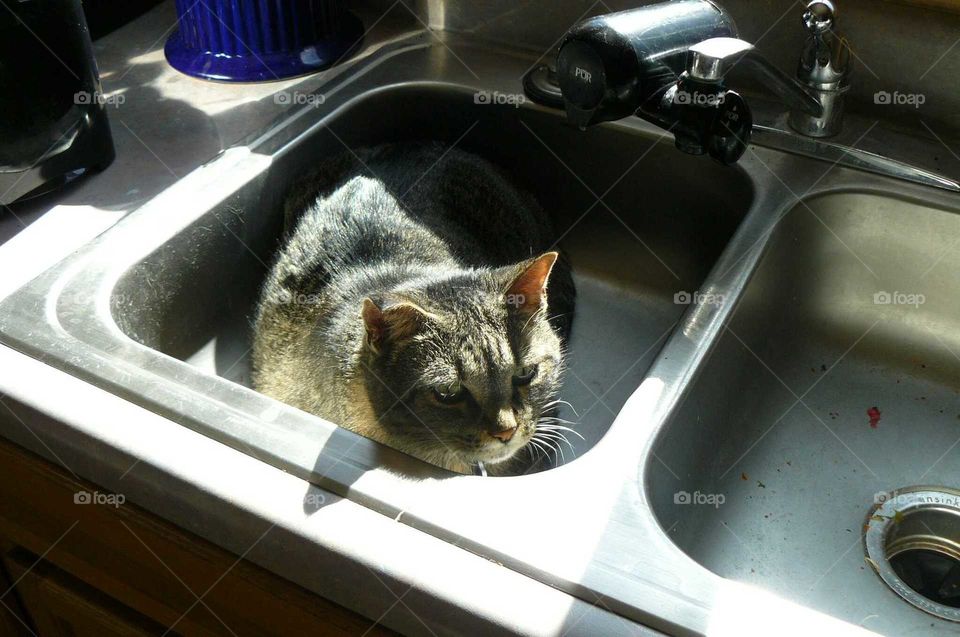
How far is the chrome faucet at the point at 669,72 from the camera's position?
0.97 meters

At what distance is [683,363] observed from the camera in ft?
3.08

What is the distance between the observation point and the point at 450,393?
3.45 ft

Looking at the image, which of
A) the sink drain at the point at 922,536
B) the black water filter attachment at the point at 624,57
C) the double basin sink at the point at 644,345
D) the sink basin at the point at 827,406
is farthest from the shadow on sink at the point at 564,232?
the sink drain at the point at 922,536

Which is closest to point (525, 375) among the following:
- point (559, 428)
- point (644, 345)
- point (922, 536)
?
point (559, 428)

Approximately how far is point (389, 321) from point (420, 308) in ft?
0.14

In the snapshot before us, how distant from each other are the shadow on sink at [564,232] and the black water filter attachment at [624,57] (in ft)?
0.86

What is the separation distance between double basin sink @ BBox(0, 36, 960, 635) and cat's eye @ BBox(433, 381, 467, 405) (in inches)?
8.0

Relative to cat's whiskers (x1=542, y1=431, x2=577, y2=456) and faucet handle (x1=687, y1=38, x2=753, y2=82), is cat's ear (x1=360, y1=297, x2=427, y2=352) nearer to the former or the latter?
cat's whiskers (x1=542, y1=431, x2=577, y2=456)

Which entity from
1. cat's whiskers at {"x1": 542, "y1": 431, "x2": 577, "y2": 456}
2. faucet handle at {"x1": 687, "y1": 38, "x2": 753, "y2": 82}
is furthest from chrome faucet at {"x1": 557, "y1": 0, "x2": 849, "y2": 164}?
cat's whiskers at {"x1": 542, "y1": 431, "x2": 577, "y2": 456}

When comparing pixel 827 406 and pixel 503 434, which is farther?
pixel 827 406

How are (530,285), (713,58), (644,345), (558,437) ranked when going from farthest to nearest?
(644,345) → (558,437) → (530,285) → (713,58)

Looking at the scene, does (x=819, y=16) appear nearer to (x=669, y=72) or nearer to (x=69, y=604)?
(x=669, y=72)

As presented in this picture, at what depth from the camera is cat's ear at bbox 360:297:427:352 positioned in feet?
3.26

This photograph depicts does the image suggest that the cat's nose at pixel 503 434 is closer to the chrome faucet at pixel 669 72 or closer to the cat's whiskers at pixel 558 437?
the cat's whiskers at pixel 558 437
